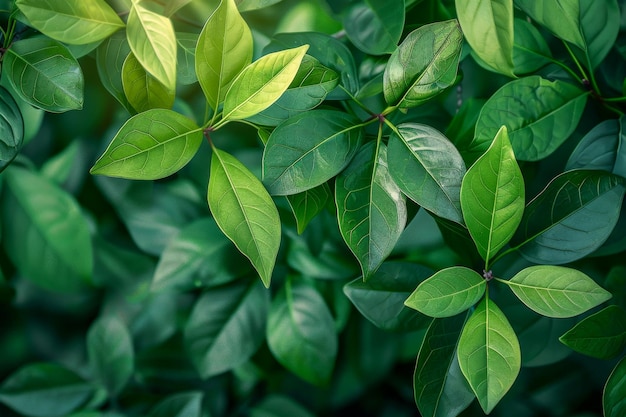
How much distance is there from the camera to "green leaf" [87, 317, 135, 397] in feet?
2.22

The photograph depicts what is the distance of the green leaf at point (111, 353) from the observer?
2.22 ft

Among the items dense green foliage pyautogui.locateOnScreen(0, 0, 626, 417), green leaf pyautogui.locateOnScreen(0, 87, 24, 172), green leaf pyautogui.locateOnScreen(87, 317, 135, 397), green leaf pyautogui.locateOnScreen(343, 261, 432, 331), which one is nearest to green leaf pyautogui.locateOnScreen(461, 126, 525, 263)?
dense green foliage pyautogui.locateOnScreen(0, 0, 626, 417)

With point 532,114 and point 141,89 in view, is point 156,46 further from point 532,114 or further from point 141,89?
point 532,114

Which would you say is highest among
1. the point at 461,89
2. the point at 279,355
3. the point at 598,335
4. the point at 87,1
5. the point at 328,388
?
the point at 87,1

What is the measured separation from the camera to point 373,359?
0.69 meters

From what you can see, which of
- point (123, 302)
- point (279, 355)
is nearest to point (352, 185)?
point (279, 355)

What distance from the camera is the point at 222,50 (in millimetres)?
410

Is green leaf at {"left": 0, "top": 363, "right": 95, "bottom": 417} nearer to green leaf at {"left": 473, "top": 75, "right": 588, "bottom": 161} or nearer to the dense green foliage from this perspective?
the dense green foliage

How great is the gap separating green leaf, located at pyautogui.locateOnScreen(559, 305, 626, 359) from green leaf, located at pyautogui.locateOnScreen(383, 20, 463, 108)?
0.70 ft

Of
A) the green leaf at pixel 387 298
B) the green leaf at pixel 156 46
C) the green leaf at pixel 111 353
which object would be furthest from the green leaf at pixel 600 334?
the green leaf at pixel 111 353

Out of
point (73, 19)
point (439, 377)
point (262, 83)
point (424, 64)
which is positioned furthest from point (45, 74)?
point (439, 377)

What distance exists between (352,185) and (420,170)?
5 centimetres

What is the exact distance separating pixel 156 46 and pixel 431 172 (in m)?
0.20

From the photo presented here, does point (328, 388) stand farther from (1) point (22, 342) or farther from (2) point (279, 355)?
(1) point (22, 342)
